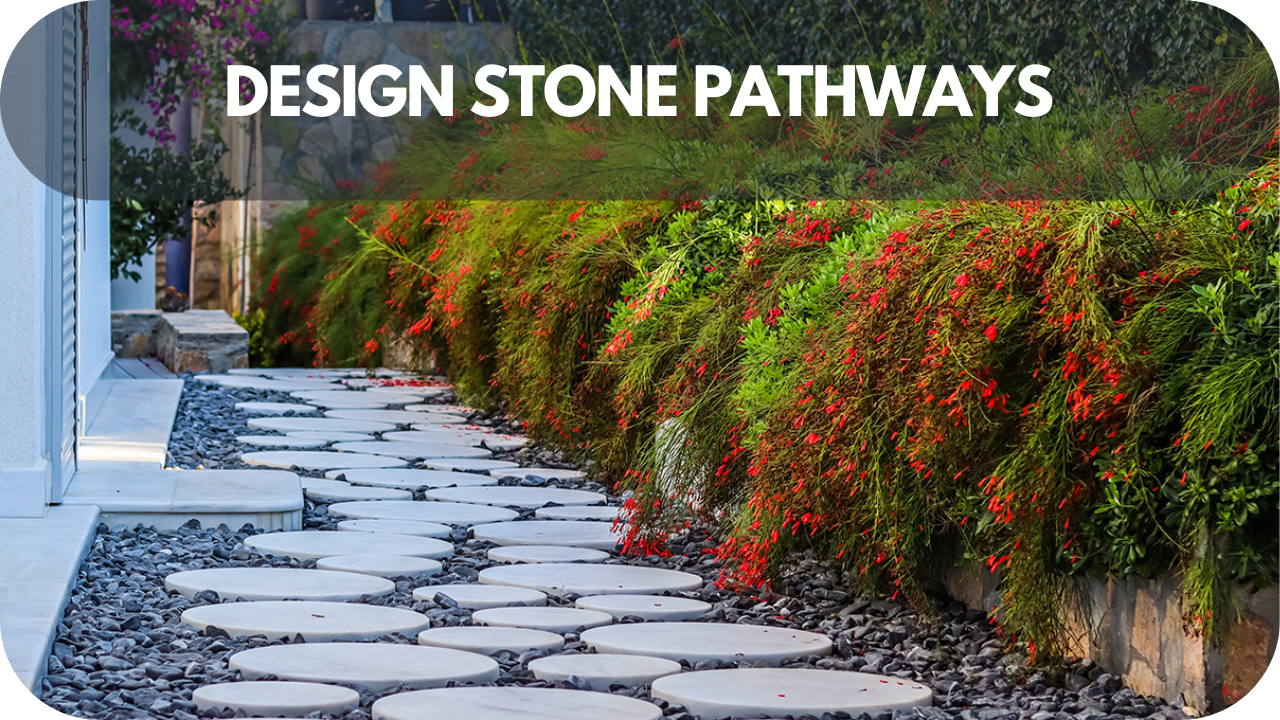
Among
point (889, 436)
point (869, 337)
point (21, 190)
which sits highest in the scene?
point (21, 190)

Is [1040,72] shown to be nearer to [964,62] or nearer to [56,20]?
[964,62]

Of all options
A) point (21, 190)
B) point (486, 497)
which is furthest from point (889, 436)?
point (21, 190)

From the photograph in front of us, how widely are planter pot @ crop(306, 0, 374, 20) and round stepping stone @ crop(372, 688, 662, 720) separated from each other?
10310 mm

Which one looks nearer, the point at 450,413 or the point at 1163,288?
the point at 1163,288

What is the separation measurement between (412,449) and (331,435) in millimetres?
469

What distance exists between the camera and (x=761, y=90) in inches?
208

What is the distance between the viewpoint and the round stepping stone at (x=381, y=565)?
3186 millimetres

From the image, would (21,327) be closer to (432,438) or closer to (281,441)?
(281,441)

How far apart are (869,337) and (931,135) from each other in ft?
8.15

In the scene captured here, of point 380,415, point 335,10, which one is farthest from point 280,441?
point 335,10

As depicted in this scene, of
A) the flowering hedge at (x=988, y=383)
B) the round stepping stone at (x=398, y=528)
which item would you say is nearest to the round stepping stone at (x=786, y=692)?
the flowering hedge at (x=988, y=383)

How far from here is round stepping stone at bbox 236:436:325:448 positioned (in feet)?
16.6

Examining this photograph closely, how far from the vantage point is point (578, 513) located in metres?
4.08

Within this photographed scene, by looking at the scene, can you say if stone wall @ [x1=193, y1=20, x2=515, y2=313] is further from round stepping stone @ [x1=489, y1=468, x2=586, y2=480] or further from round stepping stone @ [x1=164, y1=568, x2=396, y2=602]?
round stepping stone @ [x1=164, y1=568, x2=396, y2=602]
